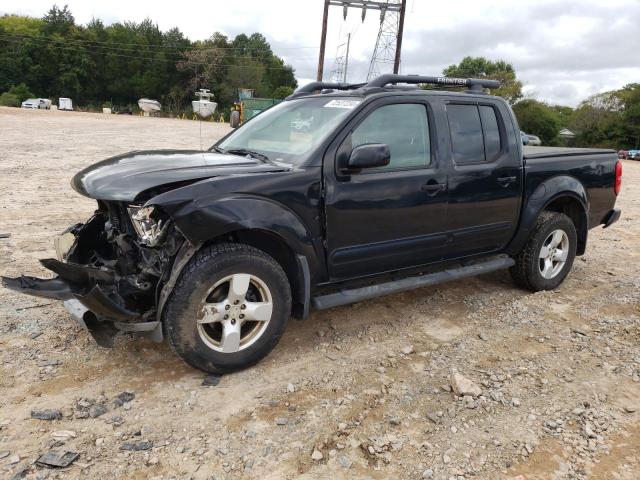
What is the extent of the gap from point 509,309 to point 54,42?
264 ft

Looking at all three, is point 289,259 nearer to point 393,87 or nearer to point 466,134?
point 393,87

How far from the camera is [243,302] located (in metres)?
3.19

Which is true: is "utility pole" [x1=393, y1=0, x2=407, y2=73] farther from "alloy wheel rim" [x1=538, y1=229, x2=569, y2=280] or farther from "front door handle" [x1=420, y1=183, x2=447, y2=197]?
"front door handle" [x1=420, y1=183, x2=447, y2=197]

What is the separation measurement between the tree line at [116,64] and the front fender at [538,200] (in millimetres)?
63868

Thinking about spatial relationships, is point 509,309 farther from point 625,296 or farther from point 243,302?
point 243,302

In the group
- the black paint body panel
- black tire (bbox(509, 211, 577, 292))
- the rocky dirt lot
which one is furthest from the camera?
black tire (bbox(509, 211, 577, 292))

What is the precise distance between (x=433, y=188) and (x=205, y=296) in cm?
193

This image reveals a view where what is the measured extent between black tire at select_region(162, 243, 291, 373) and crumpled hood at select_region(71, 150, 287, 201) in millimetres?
478

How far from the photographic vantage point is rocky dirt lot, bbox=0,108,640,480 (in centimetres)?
252

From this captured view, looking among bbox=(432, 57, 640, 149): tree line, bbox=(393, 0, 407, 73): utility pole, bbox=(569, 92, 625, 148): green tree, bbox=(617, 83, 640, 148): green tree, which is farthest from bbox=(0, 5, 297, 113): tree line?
bbox=(393, 0, 407, 73): utility pole

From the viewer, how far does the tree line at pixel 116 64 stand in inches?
2694

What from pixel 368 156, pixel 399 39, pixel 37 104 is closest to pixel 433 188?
pixel 368 156

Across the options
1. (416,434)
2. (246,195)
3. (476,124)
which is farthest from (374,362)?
(476,124)

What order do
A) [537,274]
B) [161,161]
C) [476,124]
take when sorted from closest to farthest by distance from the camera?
[161,161], [476,124], [537,274]
